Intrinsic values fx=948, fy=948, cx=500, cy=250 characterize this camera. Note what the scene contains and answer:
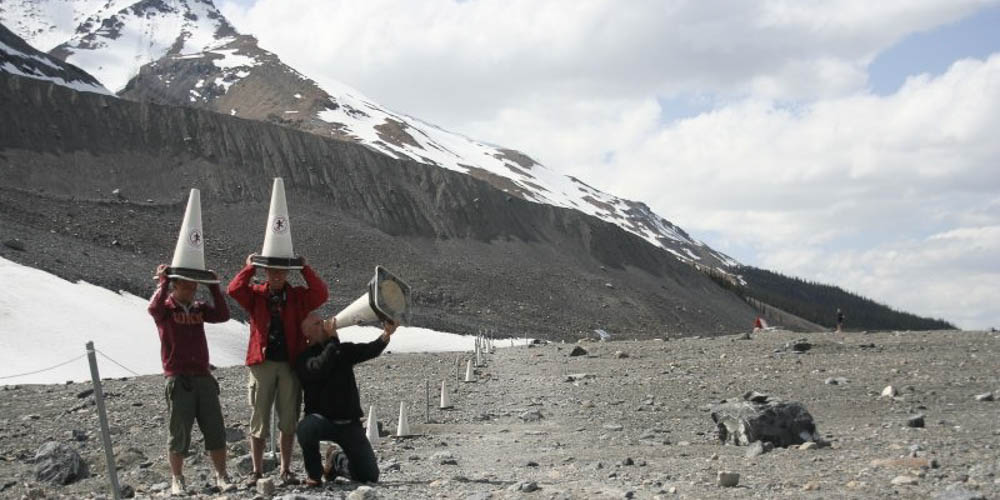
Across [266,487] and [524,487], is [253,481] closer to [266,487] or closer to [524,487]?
[266,487]

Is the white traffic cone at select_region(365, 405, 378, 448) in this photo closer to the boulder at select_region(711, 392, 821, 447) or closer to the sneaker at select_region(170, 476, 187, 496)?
the sneaker at select_region(170, 476, 187, 496)

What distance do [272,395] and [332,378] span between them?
583mm

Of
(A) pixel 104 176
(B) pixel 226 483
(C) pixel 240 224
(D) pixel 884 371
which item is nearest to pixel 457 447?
(B) pixel 226 483

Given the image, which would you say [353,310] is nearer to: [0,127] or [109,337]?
[109,337]

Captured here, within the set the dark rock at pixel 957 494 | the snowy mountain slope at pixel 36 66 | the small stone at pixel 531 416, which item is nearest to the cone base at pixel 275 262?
the dark rock at pixel 957 494

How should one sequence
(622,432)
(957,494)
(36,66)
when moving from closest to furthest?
(957,494), (622,432), (36,66)

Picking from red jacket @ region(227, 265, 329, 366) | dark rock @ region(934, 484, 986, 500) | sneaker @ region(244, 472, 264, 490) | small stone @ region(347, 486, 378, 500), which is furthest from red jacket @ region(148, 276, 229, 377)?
dark rock @ region(934, 484, 986, 500)

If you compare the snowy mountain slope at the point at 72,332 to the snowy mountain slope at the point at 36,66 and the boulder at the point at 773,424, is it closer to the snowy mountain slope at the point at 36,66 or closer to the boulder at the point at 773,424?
the boulder at the point at 773,424

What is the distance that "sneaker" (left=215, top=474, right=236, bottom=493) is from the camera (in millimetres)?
8289

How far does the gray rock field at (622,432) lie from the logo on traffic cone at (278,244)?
78.4 inches

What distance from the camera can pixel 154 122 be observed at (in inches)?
3273

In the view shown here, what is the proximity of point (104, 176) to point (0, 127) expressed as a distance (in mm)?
8240

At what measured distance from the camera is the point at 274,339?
8.49m

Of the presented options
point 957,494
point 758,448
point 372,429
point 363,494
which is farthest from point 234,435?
point 957,494
